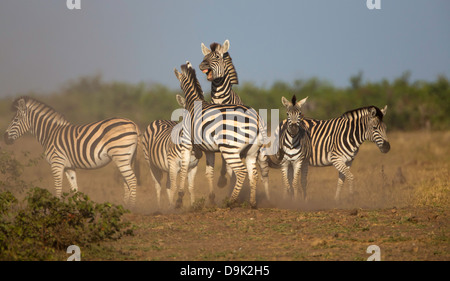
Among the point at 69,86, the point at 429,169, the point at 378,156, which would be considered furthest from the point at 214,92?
the point at 69,86

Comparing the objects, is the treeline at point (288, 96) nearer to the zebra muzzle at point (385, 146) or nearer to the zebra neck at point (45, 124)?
the zebra neck at point (45, 124)

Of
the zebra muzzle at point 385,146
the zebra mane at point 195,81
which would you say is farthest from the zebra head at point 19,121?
the zebra muzzle at point 385,146

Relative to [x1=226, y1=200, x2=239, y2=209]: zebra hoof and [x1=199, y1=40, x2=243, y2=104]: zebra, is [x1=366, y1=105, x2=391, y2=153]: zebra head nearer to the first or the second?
[x1=199, y1=40, x2=243, y2=104]: zebra

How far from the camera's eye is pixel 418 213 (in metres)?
8.95

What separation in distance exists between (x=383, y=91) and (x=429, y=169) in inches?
611

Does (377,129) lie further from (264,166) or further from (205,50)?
(205,50)

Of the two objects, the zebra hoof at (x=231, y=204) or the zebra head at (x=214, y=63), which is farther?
the zebra head at (x=214, y=63)

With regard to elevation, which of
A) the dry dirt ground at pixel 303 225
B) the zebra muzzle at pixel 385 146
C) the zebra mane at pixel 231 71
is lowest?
the dry dirt ground at pixel 303 225

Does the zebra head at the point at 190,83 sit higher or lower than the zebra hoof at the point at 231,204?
higher

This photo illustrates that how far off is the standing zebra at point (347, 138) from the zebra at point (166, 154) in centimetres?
241

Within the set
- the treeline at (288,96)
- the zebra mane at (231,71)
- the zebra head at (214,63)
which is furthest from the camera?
the treeline at (288,96)

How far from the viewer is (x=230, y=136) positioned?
941 cm

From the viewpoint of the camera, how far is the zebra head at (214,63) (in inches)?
433

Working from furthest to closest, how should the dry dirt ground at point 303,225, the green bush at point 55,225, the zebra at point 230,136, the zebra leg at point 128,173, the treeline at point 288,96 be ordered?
the treeline at point 288,96 < the zebra leg at point 128,173 < the zebra at point 230,136 < the dry dirt ground at point 303,225 < the green bush at point 55,225
